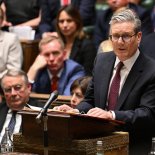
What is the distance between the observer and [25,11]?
8.00 m

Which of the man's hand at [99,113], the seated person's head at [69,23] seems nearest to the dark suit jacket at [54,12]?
→ the seated person's head at [69,23]

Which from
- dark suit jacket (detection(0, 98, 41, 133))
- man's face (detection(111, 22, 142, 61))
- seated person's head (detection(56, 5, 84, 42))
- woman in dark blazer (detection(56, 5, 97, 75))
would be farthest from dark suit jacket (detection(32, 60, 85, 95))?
man's face (detection(111, 22, 142, 61))

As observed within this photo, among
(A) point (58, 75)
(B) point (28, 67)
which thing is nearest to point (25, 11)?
(B) point (28, 67)

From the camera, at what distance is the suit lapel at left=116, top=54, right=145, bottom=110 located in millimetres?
3986

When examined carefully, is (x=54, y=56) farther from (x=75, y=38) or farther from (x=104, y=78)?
(x=104, y=78)

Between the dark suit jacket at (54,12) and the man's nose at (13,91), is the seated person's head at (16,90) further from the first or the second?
the dark suit jacket at (54,12)

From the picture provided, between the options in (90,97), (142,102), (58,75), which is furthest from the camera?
(58,75)

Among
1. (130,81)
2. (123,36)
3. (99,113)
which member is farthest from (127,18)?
(99,113)

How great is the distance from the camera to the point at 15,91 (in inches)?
218

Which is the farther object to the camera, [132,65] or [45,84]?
[45,84]

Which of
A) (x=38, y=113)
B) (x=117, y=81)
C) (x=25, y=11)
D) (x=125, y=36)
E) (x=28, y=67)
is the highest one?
(x=25, y=11)

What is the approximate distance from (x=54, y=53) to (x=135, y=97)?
260 cm

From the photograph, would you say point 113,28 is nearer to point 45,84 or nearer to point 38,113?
point 38,113

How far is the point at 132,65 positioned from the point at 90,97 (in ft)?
1.30
